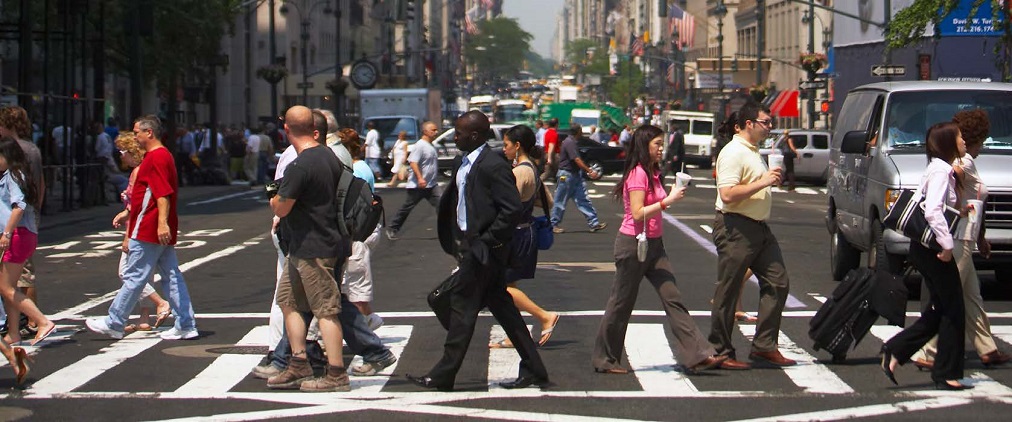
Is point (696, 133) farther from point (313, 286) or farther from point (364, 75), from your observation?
point (313, 286)

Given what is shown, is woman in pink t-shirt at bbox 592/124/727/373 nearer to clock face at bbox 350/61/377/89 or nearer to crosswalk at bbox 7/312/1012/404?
crosswalk at bbox 7/312/1012/404

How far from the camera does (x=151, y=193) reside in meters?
11.5

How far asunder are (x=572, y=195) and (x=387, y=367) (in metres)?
13.6

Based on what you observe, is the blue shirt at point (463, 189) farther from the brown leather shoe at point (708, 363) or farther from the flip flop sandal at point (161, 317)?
the flip flop sandal at point (161, 317)

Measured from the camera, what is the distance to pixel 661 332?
11.9m

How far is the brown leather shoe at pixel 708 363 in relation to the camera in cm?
966

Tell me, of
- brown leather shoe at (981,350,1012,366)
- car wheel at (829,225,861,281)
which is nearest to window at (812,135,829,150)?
car wheel at (829,225,861,281)

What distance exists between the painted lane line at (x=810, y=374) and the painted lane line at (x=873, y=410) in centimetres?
50

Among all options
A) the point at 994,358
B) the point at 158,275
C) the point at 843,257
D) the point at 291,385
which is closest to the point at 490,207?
the point at 291,385

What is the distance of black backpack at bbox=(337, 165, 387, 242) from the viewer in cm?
910

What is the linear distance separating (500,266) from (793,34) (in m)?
72.0

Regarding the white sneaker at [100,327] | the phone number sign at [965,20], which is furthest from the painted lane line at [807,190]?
the white sneaker at [100,327]

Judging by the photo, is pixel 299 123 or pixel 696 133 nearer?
pixel 299 123

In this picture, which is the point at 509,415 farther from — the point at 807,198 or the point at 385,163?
the point at 385,163
